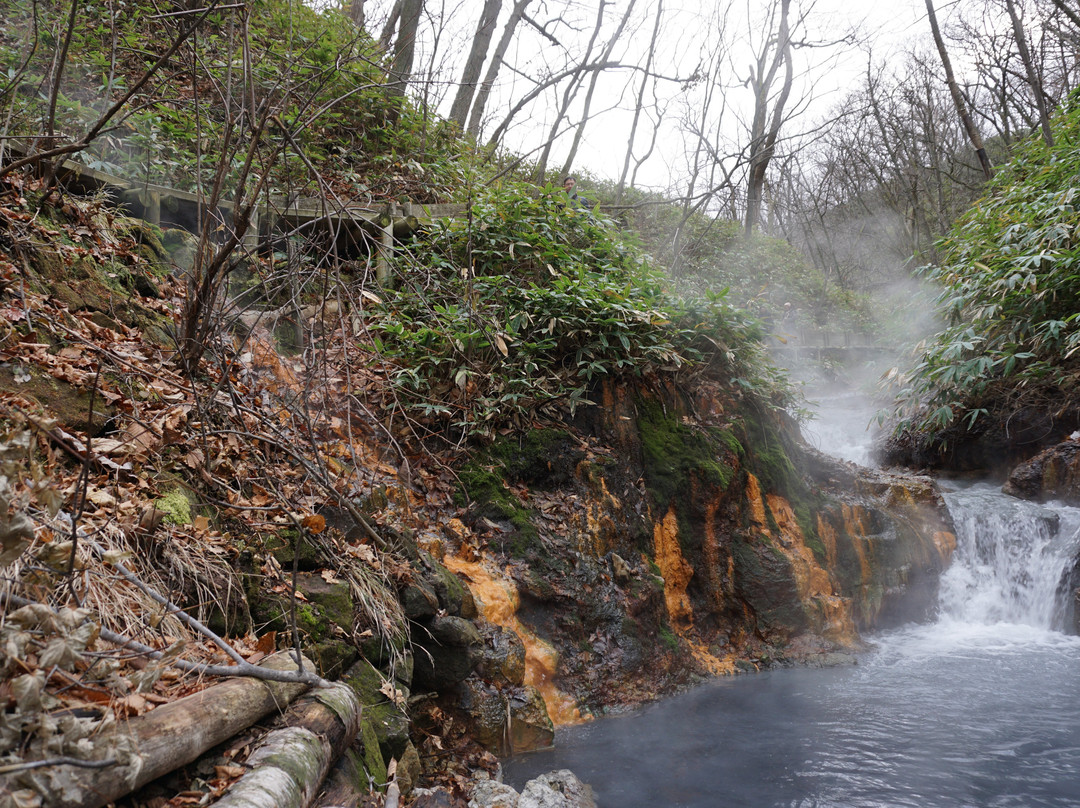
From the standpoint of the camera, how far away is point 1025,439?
8805 millimetres

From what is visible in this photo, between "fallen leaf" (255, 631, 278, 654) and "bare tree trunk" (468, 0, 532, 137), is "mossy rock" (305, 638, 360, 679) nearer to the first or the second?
"fallen leaf" (255, 631, 278, 654)

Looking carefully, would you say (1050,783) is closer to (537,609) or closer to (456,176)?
(537,609)

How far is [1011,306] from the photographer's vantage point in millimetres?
8625

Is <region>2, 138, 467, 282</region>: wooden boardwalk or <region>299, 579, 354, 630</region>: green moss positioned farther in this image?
<region>2, 138, 467, 282</region>: wooden boardwalk

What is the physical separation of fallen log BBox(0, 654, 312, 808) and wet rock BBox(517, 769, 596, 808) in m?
1.73

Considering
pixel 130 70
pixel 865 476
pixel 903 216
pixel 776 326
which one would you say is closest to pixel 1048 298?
pixel 865 476

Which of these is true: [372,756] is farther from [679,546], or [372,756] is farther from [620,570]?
[679,546]

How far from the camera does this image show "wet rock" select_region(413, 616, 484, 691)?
3846mm

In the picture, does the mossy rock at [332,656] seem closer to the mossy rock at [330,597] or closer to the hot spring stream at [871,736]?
the mossy rock at [330,597]

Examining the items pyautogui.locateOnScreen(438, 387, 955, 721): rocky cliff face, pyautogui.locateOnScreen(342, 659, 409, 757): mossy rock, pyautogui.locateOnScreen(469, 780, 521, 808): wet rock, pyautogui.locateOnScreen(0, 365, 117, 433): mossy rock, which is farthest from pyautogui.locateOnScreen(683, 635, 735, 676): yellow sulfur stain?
pyautogui.locateOnScreen(0, 365, 117, 433): mossy rock

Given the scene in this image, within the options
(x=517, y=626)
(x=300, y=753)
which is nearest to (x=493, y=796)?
(x=517, y=626)

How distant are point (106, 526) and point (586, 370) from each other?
14.4 ft

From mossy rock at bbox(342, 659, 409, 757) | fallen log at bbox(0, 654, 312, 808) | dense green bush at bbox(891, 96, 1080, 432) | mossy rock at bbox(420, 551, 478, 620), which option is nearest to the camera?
fallen log at bbox(0, 654, 312, 808)

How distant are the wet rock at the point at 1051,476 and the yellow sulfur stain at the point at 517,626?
743cm
